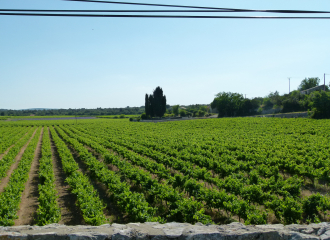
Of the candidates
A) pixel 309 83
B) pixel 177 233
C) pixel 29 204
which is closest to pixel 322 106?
pixel 177 233

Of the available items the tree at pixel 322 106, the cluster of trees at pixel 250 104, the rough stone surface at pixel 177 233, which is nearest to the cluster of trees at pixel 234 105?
the cluster of trees at pixel 250 104

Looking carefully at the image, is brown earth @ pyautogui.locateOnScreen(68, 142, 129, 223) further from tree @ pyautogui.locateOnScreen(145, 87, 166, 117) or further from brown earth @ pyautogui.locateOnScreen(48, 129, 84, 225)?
tree @ pyautogui.locateOnScreen(145, 87, 166, 117)

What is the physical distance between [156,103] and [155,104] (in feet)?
1.73

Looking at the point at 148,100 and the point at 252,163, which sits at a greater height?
the point at 148,100

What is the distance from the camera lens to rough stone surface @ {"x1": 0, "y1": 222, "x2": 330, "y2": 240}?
4000 millimetres

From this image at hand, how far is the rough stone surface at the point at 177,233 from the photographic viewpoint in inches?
157

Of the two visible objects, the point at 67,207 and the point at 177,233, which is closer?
the point at 177,233

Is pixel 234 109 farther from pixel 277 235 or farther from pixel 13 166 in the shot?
pixel 277 235

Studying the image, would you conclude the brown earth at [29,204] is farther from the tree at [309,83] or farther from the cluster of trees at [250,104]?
the tree at [309,83]

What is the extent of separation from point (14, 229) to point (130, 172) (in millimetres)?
7167

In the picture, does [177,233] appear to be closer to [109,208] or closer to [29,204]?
[109,208]

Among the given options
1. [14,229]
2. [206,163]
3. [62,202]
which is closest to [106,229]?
[14,229]

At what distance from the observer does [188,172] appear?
11.7 m

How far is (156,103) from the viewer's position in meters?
77.1
